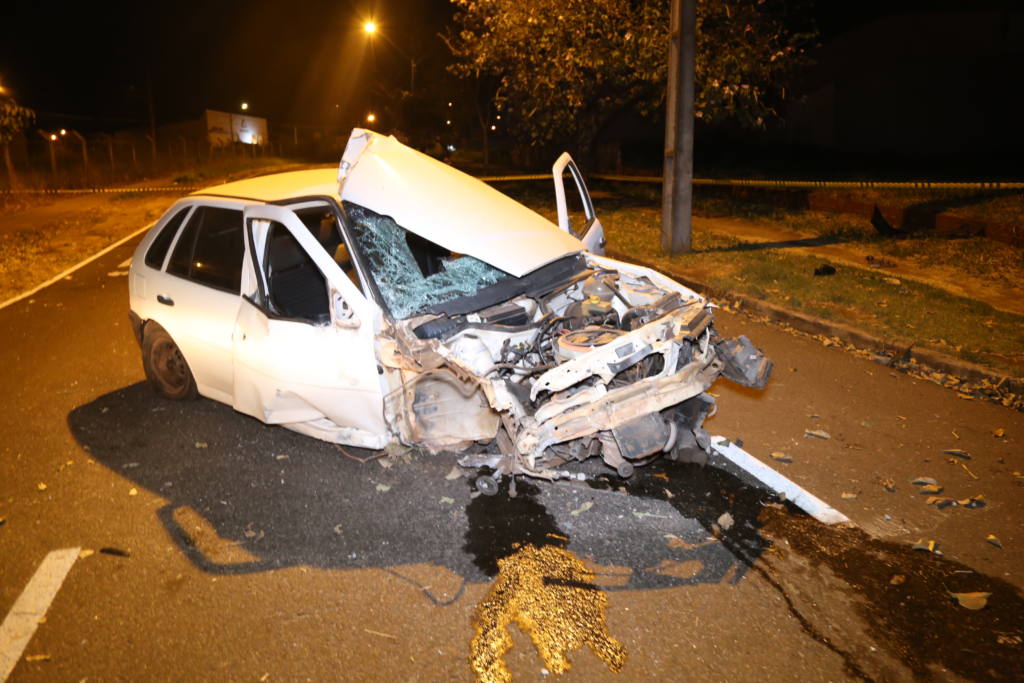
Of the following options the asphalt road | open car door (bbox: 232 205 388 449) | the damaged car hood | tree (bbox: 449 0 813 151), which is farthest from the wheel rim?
tree (bbox: 449 0 813 151)

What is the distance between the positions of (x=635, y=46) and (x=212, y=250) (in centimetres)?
1048

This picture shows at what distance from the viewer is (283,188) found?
5.22 metres

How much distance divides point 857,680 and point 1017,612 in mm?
1023

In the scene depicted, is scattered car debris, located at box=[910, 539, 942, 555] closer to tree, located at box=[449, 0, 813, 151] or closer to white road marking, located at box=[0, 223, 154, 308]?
white road marking, located at box=[0, 223, 154, 308]

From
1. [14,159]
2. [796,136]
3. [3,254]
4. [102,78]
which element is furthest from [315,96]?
[3,254]

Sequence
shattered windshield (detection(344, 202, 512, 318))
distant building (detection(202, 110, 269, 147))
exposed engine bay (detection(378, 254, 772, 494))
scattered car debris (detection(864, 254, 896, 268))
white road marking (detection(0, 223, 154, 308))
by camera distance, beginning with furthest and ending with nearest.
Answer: distant building (detection(202, 110, 269, 147))
scattered car debris (detection(864, 254, 896, 268))
white road marking (detection(0, 223, 154, 308))
shattered windshield (detection(344, 202, 512, 318))
exposed engine bay (detection(378, 254, 772, 494))

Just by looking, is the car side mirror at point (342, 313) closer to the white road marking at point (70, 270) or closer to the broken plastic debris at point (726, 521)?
the broken plastic debris at point (726, 521)

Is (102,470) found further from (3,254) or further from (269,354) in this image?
(3,254)

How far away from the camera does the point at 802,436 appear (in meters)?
5.25

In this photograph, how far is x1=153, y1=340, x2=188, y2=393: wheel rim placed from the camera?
5.68 m

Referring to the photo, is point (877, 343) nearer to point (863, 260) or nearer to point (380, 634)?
point (863, 260)

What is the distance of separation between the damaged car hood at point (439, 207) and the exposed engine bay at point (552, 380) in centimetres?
24

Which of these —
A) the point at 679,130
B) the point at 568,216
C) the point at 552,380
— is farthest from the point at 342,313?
the point at 679,130

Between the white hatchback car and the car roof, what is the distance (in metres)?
0.03
